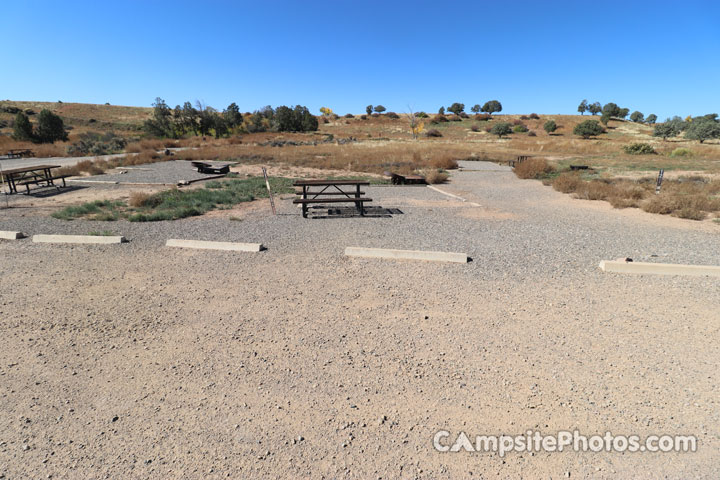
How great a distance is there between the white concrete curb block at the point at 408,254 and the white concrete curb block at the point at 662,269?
2027 millimetres

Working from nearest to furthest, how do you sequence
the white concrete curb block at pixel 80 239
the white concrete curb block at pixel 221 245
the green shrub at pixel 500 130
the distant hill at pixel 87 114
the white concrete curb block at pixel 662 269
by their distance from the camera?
the white concrete curb block at pixel 662 269 → the white concrete curb block at pixel 221 245 → the white concrete curb block at pixel 80 239 → the green shrub at pixel 500 130 → the distant hill at pixel 87 114

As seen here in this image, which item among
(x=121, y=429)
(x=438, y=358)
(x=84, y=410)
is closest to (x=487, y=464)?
(x=438, y=358)

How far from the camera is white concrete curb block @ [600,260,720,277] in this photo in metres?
4.69

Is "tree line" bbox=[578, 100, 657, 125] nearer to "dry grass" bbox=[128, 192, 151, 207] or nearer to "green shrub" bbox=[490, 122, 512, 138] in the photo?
"green shrub" bbox=[490, 122, 512, 138]

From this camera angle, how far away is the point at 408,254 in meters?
5.34

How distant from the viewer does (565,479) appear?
2.00 metres

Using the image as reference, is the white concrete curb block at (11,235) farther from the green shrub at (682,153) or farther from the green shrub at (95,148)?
the green shrub at (682,153)

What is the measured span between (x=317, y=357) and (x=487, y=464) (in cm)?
152

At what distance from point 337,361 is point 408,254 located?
104 inches

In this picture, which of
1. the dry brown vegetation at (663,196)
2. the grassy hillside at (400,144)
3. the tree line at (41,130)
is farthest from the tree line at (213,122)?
the dry brown vegetation at (663,196)

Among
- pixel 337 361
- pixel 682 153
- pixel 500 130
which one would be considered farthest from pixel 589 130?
pixel 337 361

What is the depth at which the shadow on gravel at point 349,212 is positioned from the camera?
857 cm

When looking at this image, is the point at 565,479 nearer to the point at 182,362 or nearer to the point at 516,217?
the point at 182,362

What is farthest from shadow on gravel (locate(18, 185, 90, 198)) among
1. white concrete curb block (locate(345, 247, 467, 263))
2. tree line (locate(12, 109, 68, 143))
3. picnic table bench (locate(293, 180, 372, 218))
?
tree line (locate(12, 109, 68, 143))
